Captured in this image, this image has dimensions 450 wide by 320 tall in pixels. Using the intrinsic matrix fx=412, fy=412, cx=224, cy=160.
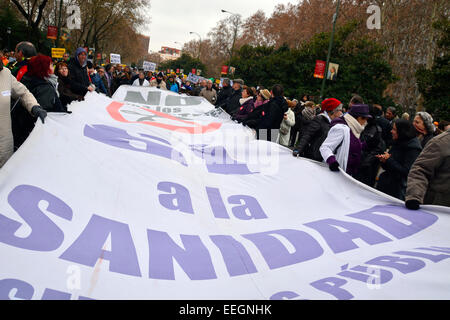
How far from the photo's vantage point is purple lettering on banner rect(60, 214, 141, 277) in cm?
276

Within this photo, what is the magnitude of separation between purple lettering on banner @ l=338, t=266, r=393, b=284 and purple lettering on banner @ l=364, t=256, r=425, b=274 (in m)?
0.11

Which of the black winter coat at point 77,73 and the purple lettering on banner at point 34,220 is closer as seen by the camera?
the purple lettering on banner at point 34,220

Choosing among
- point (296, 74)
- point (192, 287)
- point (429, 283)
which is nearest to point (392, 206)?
point (429, 283)

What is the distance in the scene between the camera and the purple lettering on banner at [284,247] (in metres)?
3.09

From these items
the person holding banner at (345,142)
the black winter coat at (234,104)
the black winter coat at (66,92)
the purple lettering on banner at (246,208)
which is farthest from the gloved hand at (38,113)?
the black winter coat at (234,104)

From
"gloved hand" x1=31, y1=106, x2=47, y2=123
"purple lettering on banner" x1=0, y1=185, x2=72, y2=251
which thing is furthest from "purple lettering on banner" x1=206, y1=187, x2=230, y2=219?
"gloved hand" x1=31, y1=106, x2=47, y2=123

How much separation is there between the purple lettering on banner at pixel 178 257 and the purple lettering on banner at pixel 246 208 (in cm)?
66

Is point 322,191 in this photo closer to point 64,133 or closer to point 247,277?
point 247,277

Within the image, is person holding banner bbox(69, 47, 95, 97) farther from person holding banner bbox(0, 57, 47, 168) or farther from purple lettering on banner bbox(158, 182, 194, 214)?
purple lettering on banner bbox(158, 182, 194, 214)

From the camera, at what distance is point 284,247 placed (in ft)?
10.7

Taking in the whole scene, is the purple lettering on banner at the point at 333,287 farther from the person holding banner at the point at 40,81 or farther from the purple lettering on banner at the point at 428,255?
the person holding banner at the point at 40,81

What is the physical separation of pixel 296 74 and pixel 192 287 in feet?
81.4

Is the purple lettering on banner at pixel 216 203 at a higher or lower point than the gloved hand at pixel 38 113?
lower
